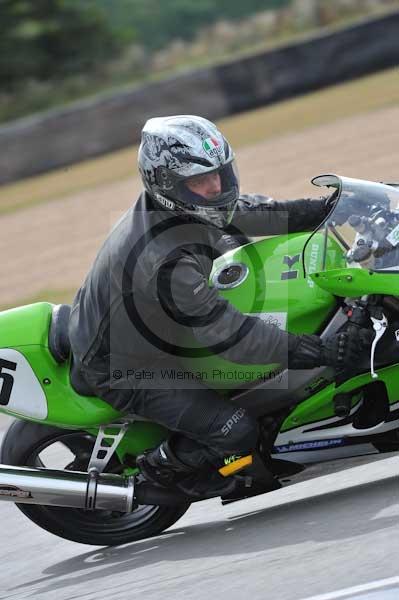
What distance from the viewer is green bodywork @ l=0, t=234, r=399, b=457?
4.61m

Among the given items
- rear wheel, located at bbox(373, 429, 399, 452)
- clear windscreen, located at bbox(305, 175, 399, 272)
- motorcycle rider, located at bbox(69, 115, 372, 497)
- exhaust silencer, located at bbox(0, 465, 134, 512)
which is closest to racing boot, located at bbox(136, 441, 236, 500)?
motorcycle rider, located at bbox(69, 115, 372, 497)

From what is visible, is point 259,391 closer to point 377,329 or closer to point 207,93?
point 377,329

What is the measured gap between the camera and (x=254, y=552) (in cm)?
453

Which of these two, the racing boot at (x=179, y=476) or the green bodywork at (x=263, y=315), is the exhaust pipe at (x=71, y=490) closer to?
the racing boot at (x=179, y=476)

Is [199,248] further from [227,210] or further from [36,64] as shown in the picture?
[36,64]

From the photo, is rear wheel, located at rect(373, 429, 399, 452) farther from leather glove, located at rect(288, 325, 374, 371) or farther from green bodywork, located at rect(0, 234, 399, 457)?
leather glove, located at rect(288, 325, 374, 371)

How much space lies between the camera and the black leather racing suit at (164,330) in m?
4.51

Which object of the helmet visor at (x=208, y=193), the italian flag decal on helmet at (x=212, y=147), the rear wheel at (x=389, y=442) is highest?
the italian flag decal on helmet at (x=212, y=147)

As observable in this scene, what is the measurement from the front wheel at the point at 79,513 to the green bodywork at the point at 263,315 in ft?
0.50

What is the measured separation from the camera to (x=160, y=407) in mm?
4801

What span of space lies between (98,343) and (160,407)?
0.39 metres

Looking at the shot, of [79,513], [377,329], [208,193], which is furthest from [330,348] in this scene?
[79,513]

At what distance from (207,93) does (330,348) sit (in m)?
15.0

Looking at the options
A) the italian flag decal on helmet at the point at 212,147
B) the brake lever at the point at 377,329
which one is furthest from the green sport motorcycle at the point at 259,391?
the italian flag decal on helmet at the point at 212,147
